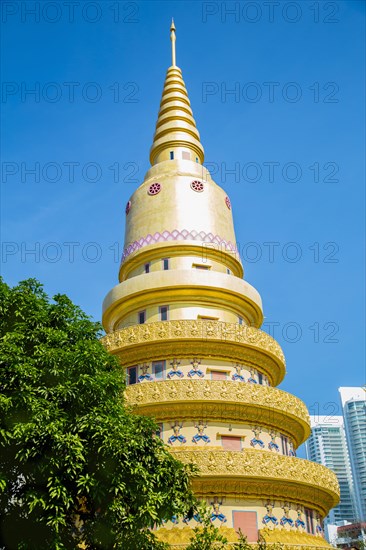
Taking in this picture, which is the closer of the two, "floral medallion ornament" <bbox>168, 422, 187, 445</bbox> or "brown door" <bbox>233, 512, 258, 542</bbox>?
"brown door" <bbox>233, 512, 258, 542</bbox>

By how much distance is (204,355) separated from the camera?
98.4ft

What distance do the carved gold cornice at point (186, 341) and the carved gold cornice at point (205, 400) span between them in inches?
91.7

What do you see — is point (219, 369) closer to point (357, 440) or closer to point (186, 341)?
point (186, 341)

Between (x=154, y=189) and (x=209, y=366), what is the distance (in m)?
12.7

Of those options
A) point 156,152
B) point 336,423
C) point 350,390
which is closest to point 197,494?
point 156,152

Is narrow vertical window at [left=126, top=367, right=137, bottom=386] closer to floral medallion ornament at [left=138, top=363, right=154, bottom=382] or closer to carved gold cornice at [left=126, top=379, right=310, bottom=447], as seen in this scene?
floral medallion ornament at [left=138, top=363, right=154, bottom=382]

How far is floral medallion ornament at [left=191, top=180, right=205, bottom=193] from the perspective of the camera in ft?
122

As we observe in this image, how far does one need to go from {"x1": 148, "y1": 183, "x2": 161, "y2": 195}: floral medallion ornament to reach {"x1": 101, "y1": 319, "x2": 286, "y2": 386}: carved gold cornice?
10348 mm

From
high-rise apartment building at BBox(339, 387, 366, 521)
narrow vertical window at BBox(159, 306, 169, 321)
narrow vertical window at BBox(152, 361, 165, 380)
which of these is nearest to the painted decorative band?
narrow vertical window at BBox(159, 306, 169, 321)

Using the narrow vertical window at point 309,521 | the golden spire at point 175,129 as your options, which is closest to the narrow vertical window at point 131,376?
the narrow vertical window at point 309,521

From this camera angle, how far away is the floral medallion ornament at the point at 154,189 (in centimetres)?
3741

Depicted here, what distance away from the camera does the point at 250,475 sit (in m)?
25.0

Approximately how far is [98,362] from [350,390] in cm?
9051

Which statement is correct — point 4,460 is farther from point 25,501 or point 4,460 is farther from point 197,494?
point 197,494
